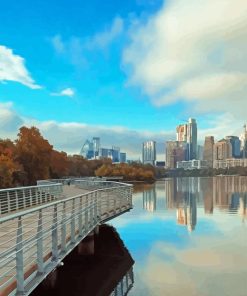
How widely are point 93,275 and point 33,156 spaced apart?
4613 centimetres

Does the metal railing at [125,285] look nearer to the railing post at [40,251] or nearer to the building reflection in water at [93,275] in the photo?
the building reflection in water at [93,275]

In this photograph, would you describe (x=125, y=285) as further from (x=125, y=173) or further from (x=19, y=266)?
(x=125, y=173)

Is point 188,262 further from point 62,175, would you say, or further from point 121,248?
point 62,175

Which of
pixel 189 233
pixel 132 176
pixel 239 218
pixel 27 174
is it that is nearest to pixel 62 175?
pixel 27 174

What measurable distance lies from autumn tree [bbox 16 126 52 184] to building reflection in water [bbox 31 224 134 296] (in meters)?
41.2

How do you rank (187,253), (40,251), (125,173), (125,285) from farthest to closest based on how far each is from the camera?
(125,173)
(187,253)
(125,285)
(40,251)

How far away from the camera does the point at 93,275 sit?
15297 mm

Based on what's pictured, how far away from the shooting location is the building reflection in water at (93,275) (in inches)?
525

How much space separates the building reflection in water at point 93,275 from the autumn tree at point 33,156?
41.2 m

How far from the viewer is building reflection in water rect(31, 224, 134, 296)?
13.3 metres

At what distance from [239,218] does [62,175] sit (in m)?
54.0

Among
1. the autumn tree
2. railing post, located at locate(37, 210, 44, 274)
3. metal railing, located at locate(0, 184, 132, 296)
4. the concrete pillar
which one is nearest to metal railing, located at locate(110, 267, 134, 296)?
the concrete pillar

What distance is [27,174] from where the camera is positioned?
5897 cm

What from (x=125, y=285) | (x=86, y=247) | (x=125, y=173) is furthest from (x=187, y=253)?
(x=125, y=173)
